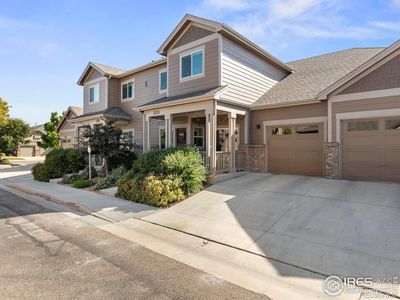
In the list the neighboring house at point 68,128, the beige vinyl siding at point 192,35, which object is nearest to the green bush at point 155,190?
the beige vinyl siding at point 192,35

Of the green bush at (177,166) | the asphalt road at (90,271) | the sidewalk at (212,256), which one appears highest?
the green bush at (177,166)

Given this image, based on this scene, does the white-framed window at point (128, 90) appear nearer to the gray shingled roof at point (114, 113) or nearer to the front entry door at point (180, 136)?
the gray shingled roof at point (114, 113)

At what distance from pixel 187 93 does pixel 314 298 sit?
11.2m

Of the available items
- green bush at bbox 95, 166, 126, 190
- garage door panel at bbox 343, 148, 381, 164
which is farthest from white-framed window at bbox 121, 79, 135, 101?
garage door panel at bbox 343, 148, 381, 164

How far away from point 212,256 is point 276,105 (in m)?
9.37

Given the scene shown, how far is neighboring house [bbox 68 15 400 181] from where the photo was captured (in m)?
9.76

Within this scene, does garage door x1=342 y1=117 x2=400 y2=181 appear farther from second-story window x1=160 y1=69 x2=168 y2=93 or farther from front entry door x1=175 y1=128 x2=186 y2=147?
second-story window x1=160 y1=69 x2=168 y2=93

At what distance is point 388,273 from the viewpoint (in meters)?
4.16

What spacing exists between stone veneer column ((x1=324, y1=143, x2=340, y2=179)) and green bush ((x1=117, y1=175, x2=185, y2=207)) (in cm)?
610

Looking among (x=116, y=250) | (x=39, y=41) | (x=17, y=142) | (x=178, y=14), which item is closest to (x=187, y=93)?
(x=178, y=14)

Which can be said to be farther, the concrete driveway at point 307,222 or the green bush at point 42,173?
the green bush at point 42,173

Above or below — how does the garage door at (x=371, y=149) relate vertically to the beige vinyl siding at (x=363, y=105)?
below

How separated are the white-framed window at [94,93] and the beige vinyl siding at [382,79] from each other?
57.5 feet

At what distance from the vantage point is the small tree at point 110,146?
13.9 metres
